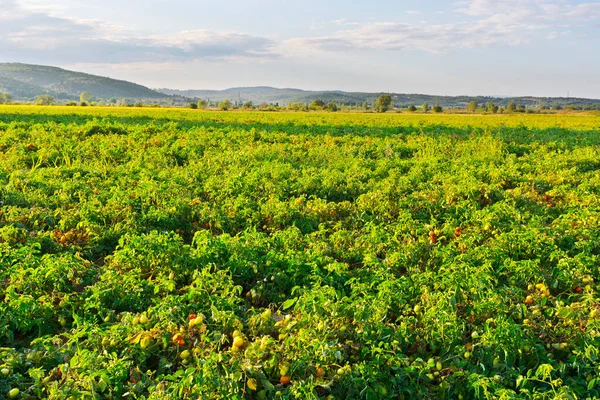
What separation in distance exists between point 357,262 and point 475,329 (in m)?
2.04

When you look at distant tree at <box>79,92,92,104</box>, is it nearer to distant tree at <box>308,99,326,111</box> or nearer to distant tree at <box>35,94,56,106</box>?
distant tree at <box>35,94,56,106</box>

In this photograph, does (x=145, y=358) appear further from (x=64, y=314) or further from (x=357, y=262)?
(x=357, y=262)

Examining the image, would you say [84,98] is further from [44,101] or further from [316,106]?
[316,106]

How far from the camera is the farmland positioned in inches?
127

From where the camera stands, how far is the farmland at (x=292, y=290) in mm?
3229

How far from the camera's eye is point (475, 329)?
3879mm

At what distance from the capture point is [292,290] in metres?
4.33

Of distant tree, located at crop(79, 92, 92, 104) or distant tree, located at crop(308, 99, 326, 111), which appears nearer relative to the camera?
distant tree, located at crop(79, 92, 92, 104)

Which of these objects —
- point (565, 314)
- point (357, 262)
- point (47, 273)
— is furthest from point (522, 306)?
point (47, 273)

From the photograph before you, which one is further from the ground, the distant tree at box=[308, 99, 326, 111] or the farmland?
the distant tree at box=[308, 99, 326, 111]

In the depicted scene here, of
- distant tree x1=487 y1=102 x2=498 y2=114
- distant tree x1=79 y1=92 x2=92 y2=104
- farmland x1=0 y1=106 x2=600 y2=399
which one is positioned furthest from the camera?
distant tree x1=79 y1=92 x2=92 y2=104

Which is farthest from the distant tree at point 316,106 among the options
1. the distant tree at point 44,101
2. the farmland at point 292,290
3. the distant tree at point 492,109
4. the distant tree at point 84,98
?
the farmland at point 292,290

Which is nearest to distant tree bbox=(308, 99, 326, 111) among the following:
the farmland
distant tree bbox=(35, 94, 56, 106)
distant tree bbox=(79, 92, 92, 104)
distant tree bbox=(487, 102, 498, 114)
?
distant tree bbox=(487, 102, 498, 114)

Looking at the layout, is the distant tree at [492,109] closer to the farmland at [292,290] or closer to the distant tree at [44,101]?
the distant tree at [44,101]
